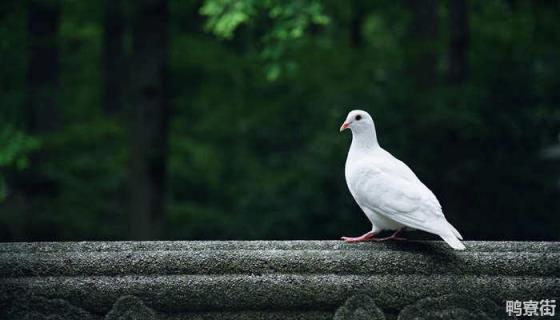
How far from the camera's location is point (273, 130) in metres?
12.5

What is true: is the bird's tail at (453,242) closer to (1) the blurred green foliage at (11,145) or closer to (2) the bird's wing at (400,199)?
(2) the bird's wing at (400,199)

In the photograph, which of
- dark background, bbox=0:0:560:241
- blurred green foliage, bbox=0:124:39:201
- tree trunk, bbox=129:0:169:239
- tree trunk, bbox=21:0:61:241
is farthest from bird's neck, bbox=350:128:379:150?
tree trunk, bbox=21:0:61:241

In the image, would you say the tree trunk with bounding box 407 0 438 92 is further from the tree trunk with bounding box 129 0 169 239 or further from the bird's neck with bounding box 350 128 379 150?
the bird's neck with bounding box 350 128 379 150

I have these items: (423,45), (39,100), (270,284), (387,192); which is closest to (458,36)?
(423,45)

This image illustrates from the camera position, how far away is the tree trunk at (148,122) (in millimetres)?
9320

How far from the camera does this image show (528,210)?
10734 mm

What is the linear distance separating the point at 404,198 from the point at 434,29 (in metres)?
7.36

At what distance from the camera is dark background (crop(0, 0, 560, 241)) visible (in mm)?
9656

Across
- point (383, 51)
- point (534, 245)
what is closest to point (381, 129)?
point (383, 51)

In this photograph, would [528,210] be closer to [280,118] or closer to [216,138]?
[280,118]

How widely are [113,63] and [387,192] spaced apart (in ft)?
36.4

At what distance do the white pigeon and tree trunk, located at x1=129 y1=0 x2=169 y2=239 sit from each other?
4963 mm

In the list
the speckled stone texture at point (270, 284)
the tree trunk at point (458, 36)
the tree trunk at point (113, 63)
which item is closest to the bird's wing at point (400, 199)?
the speckled stone texture at point (270, 284)

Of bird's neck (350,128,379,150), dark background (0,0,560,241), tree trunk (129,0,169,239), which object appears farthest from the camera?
dark background (0,0,560,241)
